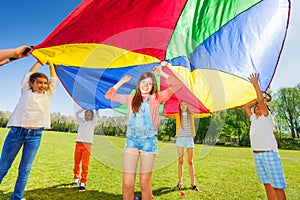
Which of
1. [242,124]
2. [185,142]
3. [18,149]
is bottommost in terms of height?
[18,149]

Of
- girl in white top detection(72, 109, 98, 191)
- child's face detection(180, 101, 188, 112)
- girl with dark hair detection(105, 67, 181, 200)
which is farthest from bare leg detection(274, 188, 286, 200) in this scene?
girl in white top detection(72, 109, 98, 191)

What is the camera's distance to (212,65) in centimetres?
295

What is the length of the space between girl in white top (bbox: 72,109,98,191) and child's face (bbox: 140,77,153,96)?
59.6 inches

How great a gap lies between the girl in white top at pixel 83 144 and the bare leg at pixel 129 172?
5.07ft

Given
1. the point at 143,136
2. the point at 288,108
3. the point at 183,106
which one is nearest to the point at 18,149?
the point at 143,136

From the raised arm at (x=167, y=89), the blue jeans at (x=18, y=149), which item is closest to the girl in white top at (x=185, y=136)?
the raised arm at (x=167, y=89)

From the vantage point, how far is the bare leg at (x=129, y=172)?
198 centimetres

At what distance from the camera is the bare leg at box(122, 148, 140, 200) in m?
1.98

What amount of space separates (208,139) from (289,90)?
84.4ft

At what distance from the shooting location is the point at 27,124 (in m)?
2.43

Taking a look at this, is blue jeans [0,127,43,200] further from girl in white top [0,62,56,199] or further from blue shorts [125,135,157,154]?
blue shorts [125,135,157,154]

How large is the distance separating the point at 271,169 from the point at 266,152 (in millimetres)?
175

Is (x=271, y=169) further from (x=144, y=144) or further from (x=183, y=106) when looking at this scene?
(x=183, y=106)

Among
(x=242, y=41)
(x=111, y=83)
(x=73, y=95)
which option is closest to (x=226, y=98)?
(x=242, y=41)
